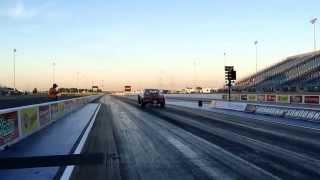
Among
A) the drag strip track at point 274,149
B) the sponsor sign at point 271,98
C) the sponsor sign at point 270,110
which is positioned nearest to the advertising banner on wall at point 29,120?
the drag strip track at point 274,149

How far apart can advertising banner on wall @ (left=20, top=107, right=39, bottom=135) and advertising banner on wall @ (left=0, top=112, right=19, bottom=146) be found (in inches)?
44.4

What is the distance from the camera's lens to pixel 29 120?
2117cm

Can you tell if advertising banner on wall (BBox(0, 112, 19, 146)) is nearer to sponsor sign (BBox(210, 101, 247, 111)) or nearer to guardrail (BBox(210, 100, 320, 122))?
guardrail (BBox(210, 100, 320, 122))

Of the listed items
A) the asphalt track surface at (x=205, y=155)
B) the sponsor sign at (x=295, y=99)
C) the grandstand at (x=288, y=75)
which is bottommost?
the asphalt track surface at (x=205, y=155)

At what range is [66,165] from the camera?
12.0m

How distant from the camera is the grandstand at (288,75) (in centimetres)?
9606

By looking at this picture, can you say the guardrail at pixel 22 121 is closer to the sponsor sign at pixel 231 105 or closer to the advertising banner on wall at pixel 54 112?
the advertising banner on wall at pixel 54 112

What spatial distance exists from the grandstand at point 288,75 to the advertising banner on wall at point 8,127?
7138 cm

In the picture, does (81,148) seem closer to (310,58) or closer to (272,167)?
(272,167)

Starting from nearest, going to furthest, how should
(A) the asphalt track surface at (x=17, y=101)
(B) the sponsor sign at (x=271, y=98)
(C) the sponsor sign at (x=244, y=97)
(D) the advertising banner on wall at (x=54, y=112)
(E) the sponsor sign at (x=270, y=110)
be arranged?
(D) the advertising banner on wall at (x=54, y=112) → (E) the sponsor sign at (x=270, y=110) → (A) the asphalt track surface at (x=17, y=101) → (B) the sponsor sign at (x=271, y=98) → (C) the sponsor sign at (x=244, y=97)

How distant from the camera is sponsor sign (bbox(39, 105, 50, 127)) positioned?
79.6 feet

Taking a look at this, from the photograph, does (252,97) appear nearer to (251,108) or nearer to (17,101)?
(251,108)

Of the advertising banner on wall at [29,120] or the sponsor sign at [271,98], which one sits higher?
the sponsor sign at [271,98]

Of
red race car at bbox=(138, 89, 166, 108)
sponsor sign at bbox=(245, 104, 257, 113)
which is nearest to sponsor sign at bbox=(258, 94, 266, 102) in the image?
red race car at bbox=(138, 89, 166, 108)
